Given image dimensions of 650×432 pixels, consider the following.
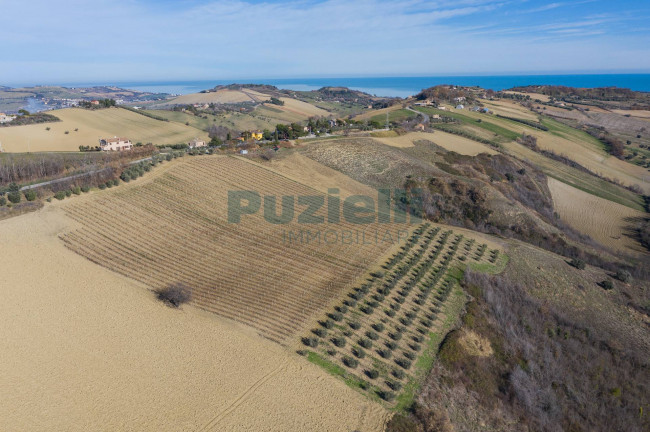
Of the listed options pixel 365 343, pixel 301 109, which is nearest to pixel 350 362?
pixel 365 343

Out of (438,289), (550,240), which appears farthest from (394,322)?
(550,240)

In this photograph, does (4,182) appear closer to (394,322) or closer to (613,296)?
(394,322)

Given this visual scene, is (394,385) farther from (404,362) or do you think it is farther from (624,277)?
(624,277)

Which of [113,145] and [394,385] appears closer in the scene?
[394,385]

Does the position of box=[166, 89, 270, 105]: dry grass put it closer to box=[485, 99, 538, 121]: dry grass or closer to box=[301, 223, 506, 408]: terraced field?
box=[485, 99, 538, 121]: dry grass

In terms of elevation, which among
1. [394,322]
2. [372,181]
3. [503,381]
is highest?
[372,181]
